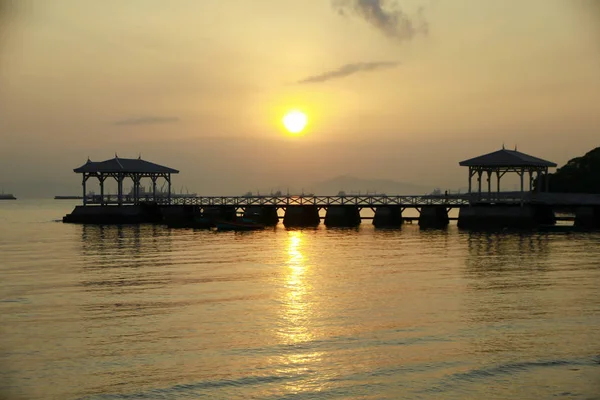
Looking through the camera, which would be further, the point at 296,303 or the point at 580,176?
the point at 580,176

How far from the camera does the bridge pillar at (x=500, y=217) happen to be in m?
60.9

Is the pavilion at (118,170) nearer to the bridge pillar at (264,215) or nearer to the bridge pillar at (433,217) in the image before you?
the bridge pillar at (264,215)

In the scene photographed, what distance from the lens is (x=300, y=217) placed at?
77.4 m

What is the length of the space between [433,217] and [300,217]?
1627cm

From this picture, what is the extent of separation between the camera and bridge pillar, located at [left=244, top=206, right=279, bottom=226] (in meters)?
81.1

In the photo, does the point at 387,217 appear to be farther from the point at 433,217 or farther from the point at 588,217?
the point at 588,217

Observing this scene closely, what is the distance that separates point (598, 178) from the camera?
107 metres

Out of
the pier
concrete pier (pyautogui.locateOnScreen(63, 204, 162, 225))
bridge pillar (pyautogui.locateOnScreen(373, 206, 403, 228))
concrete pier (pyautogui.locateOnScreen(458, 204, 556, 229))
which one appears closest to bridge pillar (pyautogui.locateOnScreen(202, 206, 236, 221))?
the pier

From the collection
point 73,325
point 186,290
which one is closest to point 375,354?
point 73,325

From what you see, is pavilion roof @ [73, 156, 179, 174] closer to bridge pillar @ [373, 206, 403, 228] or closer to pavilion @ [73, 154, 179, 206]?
pavilion @ [73, 154, 179, 206]

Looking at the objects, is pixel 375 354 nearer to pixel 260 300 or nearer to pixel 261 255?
pixel 260 300

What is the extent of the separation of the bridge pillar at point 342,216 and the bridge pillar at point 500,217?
16.5 m

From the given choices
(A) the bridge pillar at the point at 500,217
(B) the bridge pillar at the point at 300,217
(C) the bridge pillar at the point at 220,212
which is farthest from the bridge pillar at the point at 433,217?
(C) the bridge pillar at the point at 220,212

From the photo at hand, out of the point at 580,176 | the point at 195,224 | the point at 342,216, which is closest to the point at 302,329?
the point at 342,216
